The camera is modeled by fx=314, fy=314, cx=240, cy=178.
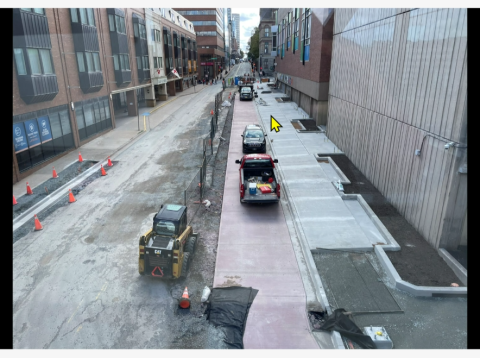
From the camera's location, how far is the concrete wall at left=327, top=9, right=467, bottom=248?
9305mm

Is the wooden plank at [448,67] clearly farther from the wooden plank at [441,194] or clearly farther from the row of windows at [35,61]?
the row of windows at [35,61]

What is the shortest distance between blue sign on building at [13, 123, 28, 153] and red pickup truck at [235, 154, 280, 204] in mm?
12347

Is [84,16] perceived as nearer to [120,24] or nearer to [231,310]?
→ [120,24]

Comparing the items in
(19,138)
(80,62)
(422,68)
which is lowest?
(19,138)

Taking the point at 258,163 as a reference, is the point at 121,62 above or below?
above

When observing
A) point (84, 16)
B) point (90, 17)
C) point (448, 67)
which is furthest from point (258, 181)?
point (90, 17)

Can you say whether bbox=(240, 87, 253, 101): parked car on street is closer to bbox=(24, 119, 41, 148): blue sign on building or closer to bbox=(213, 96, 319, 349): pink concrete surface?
bbox=(24, 119, 41, 148): blue sign on building

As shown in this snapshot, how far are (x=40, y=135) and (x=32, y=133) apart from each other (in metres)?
0.77

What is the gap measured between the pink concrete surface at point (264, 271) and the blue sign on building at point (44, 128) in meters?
12.6

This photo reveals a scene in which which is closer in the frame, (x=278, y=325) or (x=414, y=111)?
(x=278, y=325)

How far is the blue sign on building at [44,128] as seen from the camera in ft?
62.2

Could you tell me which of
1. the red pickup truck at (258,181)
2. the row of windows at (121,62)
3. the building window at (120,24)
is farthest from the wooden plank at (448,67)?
the building window at (120,24)

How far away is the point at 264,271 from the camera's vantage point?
30.8 feet
